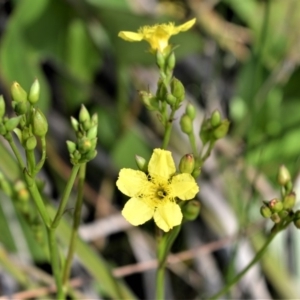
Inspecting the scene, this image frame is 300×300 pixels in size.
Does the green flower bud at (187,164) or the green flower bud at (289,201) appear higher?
the green flower bud at (187,164)

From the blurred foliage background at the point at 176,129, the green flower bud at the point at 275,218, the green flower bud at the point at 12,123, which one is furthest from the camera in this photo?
the blurred foliage background at the point at 176,129

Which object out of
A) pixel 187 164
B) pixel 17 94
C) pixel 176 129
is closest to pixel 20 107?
pixel 17 94

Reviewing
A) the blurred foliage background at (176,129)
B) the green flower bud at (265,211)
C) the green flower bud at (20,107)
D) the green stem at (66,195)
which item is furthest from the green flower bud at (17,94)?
the blurred foliage background at (176,129)

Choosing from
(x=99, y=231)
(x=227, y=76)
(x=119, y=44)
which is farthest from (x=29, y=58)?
(x=227, y=76)

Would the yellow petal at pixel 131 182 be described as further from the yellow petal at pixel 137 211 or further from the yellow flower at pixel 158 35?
the yellow flower at pixel 158 35

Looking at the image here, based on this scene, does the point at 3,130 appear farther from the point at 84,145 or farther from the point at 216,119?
the point at 216,119

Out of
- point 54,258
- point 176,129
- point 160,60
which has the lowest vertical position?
point 176,129

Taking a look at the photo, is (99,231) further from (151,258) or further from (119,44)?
(119,44)

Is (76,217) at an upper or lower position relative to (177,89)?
lower
